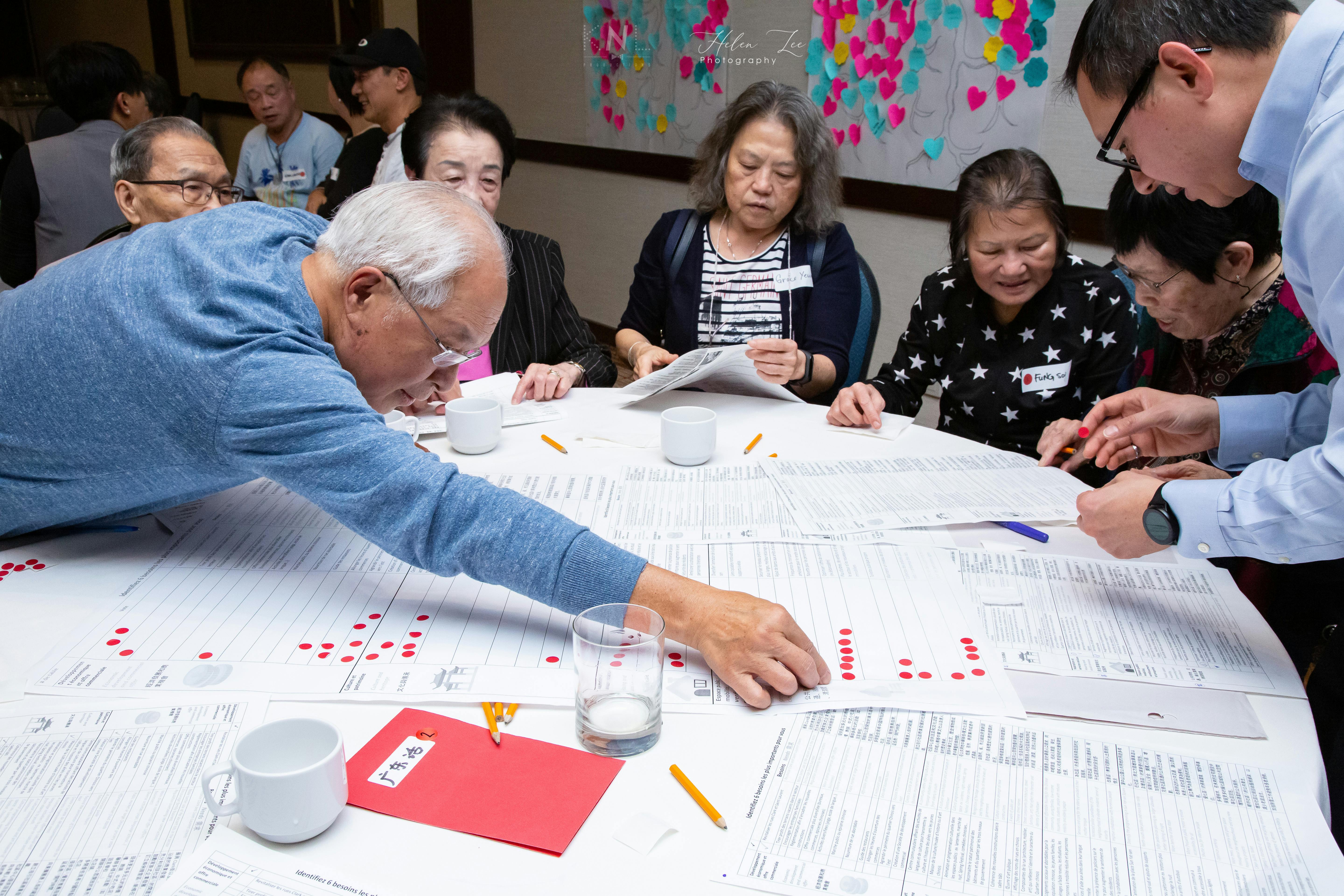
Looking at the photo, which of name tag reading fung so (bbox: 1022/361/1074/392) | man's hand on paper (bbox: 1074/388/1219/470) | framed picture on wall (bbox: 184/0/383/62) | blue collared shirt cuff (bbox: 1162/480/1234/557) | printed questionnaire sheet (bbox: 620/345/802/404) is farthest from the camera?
framed picture on wall (bbox: 184/0/383/62)

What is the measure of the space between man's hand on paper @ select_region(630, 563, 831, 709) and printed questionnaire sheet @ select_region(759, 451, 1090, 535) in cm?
34

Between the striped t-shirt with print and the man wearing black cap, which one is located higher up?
the man wearing black cap

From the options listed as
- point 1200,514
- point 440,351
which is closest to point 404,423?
point 440,351

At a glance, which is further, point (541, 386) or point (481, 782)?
point (541, 386)

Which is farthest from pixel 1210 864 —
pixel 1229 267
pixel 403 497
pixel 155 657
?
pixel 1229 267

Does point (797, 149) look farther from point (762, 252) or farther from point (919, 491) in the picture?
point (919, 491)

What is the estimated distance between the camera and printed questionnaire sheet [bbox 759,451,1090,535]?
4.46 feet

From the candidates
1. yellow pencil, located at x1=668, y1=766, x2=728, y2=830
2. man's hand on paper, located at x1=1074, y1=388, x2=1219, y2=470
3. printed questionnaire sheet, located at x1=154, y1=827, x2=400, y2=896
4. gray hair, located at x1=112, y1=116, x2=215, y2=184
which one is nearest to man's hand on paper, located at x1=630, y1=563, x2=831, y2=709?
yellow pencil, located at x1=668, y1=766, x2=728, y2=830

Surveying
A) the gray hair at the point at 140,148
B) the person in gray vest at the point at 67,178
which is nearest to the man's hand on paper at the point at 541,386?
the gray hair at the point at 140,148

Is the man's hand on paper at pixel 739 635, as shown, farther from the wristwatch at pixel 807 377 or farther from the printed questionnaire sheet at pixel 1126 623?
the wristwatch at pixel 807 377

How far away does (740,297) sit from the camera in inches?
95.2

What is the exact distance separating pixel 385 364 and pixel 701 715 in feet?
2.15

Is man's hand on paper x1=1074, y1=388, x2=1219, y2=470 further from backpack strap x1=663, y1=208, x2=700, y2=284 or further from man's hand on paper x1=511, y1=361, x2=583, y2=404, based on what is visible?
backpack strap x1=663, y1=208, x2=700, y2=284

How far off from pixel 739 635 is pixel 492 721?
27 centimetres
